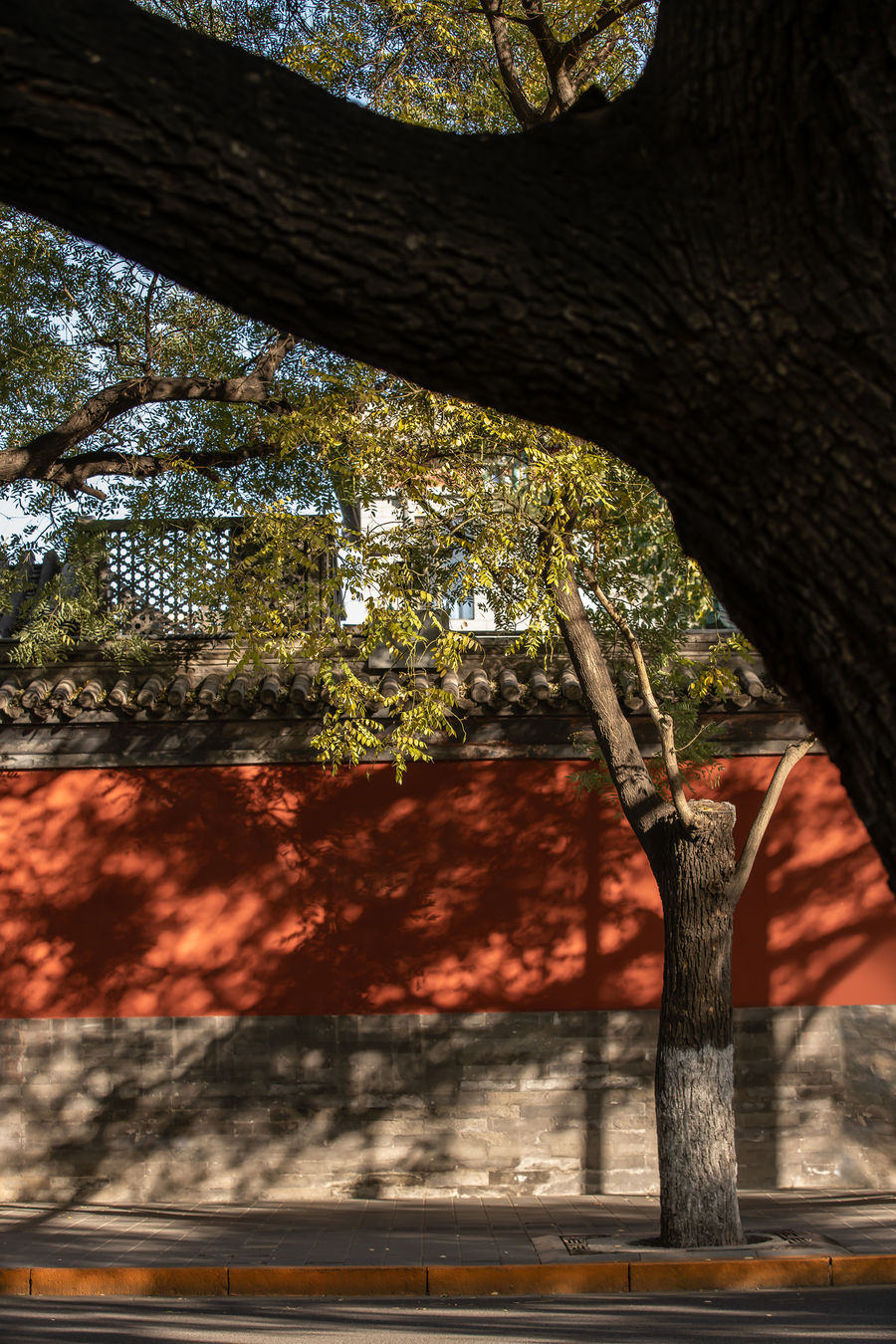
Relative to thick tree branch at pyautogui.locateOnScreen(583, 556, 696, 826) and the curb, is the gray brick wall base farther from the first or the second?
thick tree branch at pyautogui.locateOnScreen(583, 556, 696, 826)

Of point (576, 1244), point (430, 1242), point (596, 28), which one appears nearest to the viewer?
point (596, 28)

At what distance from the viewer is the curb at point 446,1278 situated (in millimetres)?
5969

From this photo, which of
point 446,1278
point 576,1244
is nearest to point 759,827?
point 576,1244

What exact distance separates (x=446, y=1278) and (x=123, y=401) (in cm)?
556

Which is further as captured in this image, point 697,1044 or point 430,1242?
point 430,1242

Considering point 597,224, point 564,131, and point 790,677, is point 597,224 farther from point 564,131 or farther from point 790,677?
point 790,677

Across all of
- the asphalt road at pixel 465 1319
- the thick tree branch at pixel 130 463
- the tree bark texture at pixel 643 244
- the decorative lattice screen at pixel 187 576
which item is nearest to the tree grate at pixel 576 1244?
the asphalt road at pixel 465 1319

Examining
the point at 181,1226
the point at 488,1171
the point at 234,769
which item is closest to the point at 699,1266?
the point at 488,1171

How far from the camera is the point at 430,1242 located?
6.71 meters

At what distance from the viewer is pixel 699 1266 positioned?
5922 millimetres

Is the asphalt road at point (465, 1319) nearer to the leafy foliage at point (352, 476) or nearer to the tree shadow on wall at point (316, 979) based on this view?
the tree shadow on wall at point (316, 979)

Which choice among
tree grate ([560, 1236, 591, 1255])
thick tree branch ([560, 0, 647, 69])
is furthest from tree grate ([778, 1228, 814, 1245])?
thick tree branch ([560, 0, 647, 69])

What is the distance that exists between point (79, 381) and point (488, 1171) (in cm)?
628

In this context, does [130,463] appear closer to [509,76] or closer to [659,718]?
[509,76]
